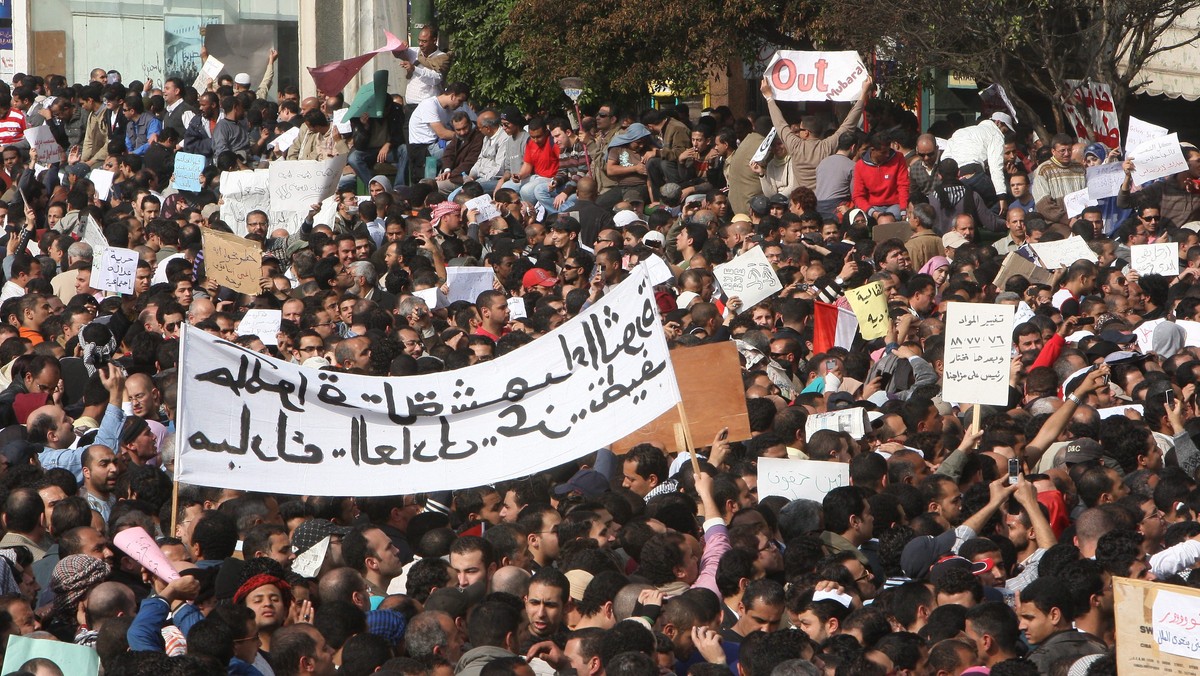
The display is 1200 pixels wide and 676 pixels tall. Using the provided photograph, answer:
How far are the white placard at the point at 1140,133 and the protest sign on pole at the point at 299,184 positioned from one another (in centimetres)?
791

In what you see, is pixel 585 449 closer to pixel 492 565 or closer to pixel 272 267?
pixel 492 565

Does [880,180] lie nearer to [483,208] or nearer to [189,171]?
[483,208]

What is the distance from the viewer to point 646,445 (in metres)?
9.41

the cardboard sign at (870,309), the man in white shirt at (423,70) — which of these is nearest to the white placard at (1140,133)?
the cardboard sign at (870,309)

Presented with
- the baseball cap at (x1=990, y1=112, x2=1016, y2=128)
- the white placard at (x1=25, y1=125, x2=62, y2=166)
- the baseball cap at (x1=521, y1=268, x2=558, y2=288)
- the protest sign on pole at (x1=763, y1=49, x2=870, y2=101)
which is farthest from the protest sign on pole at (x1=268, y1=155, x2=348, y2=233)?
the baseball cap at (x1=990, y1=112, x2=1016, y2=128)

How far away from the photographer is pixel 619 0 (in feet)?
65.1

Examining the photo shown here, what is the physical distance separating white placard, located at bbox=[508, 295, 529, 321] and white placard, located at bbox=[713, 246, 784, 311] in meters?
1.54

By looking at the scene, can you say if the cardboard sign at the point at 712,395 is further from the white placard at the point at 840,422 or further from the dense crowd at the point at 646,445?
the white placard at the point at 840,422

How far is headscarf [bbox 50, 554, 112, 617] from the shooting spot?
288 inches

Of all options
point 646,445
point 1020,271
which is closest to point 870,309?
point 1020,271

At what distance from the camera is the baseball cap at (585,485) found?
30.1 ft

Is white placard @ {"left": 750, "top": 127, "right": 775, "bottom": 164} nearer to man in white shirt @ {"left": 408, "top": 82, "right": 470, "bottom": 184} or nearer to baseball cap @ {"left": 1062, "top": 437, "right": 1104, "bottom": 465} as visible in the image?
man in white shirt @ {"left": 408, "top": 82, "right": 470, "bottom": 184}

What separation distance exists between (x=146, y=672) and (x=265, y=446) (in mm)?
2802

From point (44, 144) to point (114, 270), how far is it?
803cm
